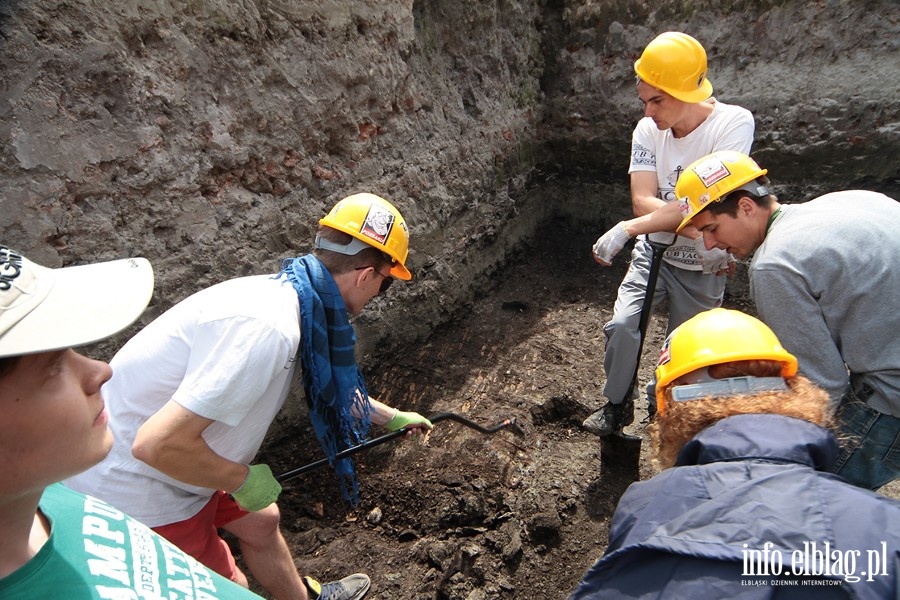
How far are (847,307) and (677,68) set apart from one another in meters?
1.73

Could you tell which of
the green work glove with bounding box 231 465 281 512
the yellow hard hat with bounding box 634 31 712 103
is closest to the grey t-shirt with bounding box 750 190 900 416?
the yellow hard hat with bounding box 634 31 712 103

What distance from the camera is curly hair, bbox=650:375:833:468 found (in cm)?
138

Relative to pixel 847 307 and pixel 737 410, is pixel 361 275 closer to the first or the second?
pixel 737 410

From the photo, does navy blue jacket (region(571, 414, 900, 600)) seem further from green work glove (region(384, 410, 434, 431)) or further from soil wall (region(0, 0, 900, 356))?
soil wall (region(0, 0, 900, 356))

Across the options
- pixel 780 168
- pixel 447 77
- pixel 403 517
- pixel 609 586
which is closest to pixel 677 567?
pixel 609 586

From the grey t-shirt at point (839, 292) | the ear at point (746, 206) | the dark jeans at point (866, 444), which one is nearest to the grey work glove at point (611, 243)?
the ear at point (746, 206)

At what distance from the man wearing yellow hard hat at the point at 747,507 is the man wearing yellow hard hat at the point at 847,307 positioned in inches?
25.6

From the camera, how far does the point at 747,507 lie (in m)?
1.14

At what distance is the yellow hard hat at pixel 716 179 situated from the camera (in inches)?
96.8

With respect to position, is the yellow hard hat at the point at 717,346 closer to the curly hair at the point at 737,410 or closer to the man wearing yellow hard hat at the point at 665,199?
the curly hair at the point at 737,410

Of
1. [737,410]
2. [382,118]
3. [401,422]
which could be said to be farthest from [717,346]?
[382,118]

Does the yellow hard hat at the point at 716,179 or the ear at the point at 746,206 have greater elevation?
the yellow hard hat at the point at 716,179

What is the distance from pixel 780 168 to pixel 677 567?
548cm

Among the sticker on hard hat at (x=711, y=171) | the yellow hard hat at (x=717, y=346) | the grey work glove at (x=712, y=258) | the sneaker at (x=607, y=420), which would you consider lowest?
the sneaker at (x=607, y=420)
